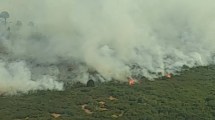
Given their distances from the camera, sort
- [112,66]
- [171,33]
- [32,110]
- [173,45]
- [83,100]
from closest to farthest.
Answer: [32,110], [83,100], [112,66], [173,45], [171,33]

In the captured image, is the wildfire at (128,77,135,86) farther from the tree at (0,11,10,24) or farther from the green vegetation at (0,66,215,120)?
the tree at (0,11,10,24)

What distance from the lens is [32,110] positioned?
6688cm

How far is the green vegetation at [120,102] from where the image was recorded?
65938 millimetres

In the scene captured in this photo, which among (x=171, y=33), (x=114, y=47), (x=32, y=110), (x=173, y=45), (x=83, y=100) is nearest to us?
(x=32, y=110)

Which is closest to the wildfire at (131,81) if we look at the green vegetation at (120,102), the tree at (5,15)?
the green vegetation at (120,102)

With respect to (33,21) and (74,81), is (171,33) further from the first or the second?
(74,81)

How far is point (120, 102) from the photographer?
7181cm

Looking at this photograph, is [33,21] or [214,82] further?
[33,21]

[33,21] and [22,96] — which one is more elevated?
[33,21]

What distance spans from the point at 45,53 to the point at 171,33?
31.9 m

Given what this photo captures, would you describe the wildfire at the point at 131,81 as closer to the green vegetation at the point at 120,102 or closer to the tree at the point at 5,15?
the green vegetation at the point at 120,102

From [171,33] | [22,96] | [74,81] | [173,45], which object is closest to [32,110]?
[22,96]

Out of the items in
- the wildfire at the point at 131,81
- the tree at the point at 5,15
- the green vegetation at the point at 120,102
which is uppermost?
the tree at the point at 5,15

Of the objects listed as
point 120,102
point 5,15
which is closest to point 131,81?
point 120,102
